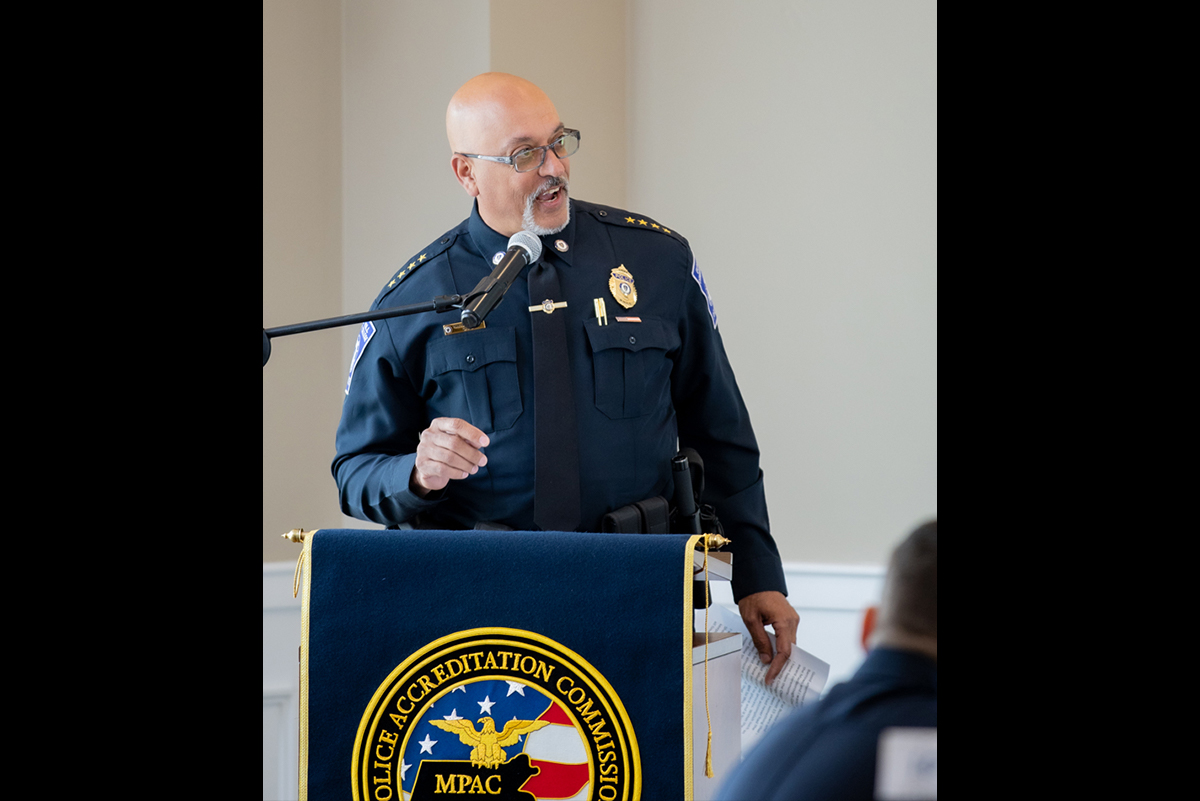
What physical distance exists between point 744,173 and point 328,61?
111cm

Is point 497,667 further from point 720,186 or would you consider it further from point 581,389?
point 720,186

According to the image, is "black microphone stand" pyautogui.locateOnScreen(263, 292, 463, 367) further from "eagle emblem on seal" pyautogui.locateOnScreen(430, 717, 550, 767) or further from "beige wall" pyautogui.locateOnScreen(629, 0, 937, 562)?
"beige wall" pyautogui.locateOnScreen(629, 0, 937, 562)

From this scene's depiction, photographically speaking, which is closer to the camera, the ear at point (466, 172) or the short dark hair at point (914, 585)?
the short dark hair at point (914, 585)

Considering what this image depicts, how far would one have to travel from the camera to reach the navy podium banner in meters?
1.05

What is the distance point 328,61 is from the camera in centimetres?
279

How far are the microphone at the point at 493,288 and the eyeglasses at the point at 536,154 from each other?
535mm

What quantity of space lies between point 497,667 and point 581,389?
681mm

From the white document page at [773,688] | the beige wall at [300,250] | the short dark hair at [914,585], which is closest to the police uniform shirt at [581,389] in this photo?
the white document page at [773,688]

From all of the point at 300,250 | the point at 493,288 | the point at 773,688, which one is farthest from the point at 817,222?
the point at 493,288

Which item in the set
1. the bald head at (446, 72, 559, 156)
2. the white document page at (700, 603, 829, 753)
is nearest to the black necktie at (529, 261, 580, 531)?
the bald head at (446, 72, 559, 156)

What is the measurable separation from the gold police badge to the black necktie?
0.09 metres

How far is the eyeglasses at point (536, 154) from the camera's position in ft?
5.76

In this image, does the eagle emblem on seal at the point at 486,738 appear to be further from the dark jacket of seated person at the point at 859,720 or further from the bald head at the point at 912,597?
the bald head at the point at 912,597

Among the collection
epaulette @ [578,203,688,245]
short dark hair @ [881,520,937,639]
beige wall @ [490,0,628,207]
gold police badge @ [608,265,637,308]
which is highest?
beige wall @ [490,0,628,207]
